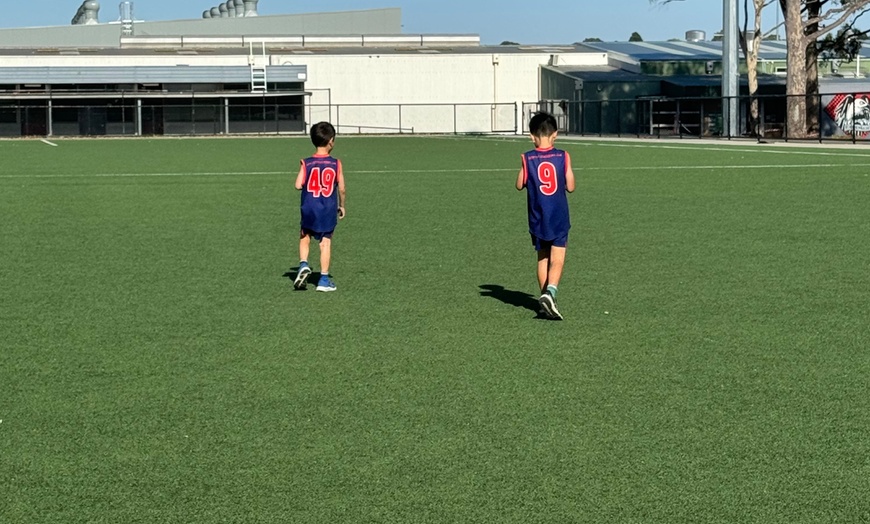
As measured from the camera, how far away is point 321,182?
10016mm

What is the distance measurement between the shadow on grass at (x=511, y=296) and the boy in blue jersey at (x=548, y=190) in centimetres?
38

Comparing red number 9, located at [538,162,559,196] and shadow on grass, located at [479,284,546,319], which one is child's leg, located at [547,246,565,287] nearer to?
shadow on grass, located at [479,284,546,319]

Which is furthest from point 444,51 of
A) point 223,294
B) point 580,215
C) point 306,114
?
point 223,294

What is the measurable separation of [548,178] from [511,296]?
136cm

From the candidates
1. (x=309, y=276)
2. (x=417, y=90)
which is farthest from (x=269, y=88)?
(x=309, y=276)

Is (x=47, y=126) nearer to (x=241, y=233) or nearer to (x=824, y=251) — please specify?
(x=241, y=233)

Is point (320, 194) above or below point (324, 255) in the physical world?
above

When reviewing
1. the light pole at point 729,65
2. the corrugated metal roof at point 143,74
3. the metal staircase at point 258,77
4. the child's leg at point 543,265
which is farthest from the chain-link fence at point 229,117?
the child's leg at point 543,265

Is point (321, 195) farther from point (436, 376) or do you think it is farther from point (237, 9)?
point (237, 9)

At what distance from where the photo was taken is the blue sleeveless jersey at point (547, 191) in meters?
8.70

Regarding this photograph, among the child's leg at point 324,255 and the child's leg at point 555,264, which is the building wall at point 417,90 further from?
the child's leg at point 555,264

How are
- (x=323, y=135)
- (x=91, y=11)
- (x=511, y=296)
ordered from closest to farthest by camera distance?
(x=511, y=296) < (x=323, y=135) < (x=91, y=11)

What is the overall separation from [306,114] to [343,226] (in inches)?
2176

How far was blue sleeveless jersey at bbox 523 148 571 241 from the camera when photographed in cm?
870
